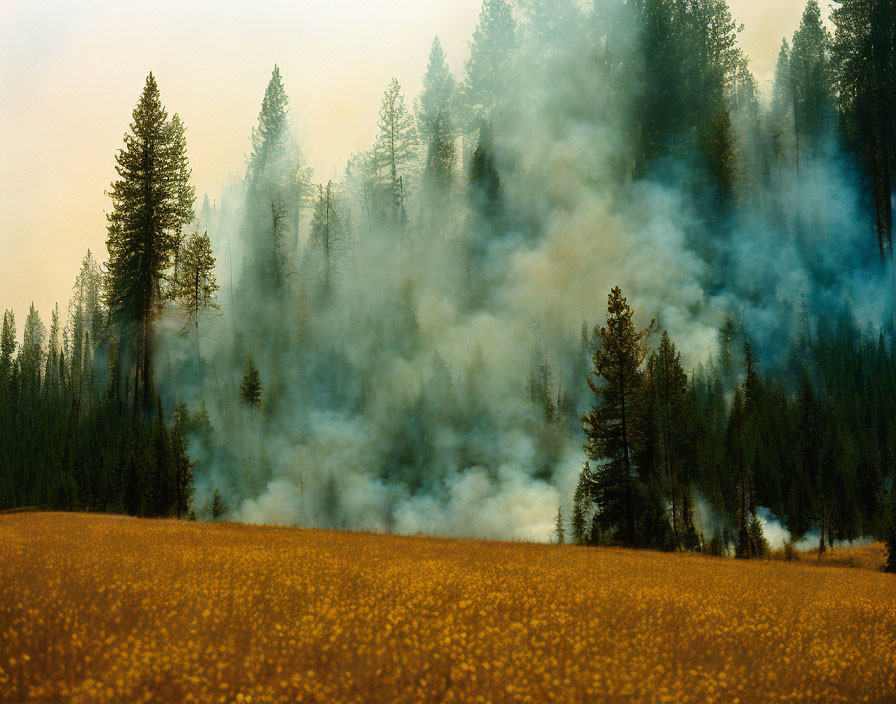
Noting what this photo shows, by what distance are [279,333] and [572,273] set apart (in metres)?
37.2

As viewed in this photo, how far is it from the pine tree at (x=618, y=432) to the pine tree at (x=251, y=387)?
118 feet

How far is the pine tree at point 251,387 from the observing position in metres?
58.0

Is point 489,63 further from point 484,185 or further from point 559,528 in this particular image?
point 559,528

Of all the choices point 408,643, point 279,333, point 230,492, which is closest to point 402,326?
point 279,333

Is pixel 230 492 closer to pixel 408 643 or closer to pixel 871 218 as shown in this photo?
pixel 408 643

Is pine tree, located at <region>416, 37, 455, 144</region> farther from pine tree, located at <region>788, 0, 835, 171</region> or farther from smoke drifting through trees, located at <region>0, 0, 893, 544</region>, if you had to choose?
pine tree, located at <region>788, 0, 835, 171</region>

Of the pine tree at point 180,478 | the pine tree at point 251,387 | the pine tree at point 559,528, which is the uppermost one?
the pine tree at point 251,387

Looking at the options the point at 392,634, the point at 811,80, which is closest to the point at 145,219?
the point at 392,634

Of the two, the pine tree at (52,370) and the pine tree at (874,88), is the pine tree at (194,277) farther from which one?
the pine tree at (874,88)

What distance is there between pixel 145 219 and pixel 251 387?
18.8 m

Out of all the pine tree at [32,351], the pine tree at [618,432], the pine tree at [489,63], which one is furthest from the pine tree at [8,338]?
the pine tree at [618,432]

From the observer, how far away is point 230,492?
52.4 m

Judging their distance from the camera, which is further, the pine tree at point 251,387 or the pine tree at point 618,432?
the pine tree at point 251,387

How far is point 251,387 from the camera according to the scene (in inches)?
2291
